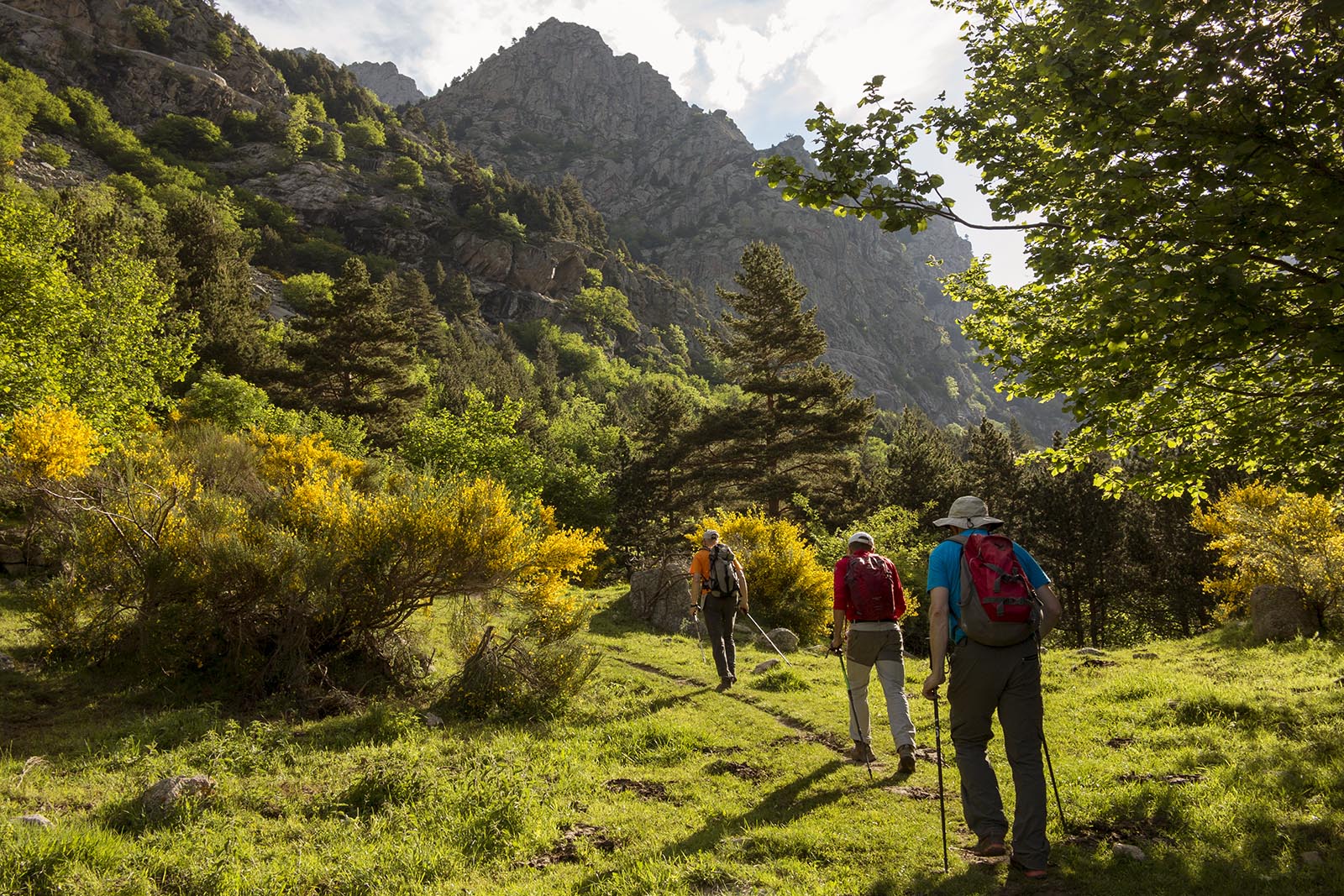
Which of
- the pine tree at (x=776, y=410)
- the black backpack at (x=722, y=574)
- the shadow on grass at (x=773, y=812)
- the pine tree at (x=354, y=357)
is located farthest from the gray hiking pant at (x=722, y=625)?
the pine tree at (x=354, y=357)

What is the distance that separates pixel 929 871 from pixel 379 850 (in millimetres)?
3658

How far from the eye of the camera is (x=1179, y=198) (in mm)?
4754

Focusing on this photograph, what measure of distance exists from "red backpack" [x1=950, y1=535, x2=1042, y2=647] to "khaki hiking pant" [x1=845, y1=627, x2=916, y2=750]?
2082 millimetres

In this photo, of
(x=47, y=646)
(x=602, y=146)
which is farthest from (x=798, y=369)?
(x=602, y=146)

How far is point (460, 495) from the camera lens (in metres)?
8.89

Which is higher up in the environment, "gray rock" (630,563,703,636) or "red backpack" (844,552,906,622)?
"red backpack" (844,552,906,622)

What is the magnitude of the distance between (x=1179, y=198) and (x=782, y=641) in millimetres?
11180

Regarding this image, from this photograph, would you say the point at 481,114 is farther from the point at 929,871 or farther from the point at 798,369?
the point at 929,871

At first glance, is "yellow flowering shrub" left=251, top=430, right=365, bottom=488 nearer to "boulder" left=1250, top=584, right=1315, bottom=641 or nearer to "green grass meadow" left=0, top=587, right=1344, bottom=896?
"green grass meadow" left=0, top=587, right=1344, bottom=896

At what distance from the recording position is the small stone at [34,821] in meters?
4.12

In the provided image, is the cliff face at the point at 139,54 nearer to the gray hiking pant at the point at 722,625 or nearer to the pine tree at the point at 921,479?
the pine tree at the point at 921,479

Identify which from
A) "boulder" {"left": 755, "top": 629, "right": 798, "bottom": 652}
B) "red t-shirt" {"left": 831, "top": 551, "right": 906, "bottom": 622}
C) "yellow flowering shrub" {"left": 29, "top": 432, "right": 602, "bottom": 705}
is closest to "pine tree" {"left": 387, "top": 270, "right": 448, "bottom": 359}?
"boulder" {"left": 755, "top": 629, "right": 798, "bottom": 652}

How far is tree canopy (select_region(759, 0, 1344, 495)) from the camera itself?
432cm

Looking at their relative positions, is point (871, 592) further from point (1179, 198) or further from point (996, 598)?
point (1179, 198)
